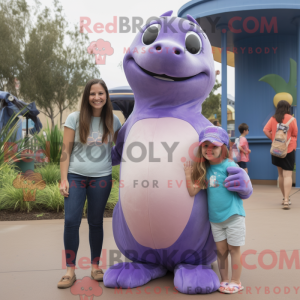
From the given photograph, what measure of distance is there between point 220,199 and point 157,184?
46cm

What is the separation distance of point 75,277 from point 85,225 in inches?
80.7

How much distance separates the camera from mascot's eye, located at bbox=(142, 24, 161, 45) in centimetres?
274

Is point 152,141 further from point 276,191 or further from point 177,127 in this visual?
point 276,191

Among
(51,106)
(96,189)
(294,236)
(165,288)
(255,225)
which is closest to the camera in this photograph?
(165,288)

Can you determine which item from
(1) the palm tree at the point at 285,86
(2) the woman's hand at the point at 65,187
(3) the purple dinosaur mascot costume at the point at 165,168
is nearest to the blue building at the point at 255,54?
(1) the palm tree at the point at 285,86

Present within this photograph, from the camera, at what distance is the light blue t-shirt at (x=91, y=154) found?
2.79 meters

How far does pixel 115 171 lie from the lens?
771 cm

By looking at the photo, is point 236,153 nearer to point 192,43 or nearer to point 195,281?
point 192,43

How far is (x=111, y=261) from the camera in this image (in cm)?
329

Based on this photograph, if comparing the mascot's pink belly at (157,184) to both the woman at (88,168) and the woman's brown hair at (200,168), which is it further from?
the woman at (88,168)

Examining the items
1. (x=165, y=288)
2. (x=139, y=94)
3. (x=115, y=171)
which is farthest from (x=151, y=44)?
(x=115, y=171)

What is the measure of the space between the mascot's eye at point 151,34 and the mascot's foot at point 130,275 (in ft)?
5.78

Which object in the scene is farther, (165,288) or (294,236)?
(294,236)

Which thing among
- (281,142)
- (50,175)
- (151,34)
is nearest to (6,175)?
(50,175)
